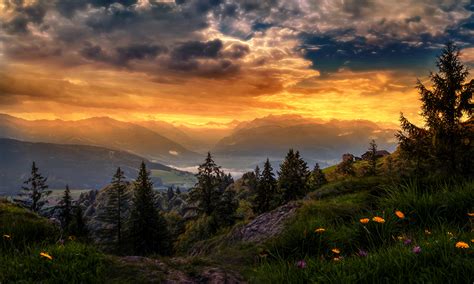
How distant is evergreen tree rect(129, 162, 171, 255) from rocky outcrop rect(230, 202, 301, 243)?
139ft

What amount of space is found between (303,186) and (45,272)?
56498 millimetres

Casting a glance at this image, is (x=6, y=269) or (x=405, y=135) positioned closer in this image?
(x=6, y=269)

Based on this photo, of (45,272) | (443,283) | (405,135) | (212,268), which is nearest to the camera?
(443,283)

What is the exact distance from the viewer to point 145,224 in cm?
5166

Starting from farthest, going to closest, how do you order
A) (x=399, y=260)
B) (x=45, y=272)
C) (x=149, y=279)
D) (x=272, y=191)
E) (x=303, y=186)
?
(x=272, y=191) → (x=303, y=186) → (x=149, y=279) → (x=45, y=272) → (x=399, y=260)

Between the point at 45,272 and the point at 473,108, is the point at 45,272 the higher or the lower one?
the lower one

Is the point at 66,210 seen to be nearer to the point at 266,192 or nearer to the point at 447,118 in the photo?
the point at 266,192

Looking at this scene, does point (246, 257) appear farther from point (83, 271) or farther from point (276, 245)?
point (83, 271)

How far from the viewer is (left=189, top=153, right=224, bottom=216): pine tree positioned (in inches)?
2552

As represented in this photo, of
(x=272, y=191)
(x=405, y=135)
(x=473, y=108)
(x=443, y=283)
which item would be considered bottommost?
(x=272, y=191)

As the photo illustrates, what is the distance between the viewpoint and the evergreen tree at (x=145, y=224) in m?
51.5

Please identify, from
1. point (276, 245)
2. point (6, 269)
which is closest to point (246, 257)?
point (276, 245)

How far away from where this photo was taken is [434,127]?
100 feet

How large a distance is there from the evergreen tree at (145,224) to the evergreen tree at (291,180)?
2170 centimetres
